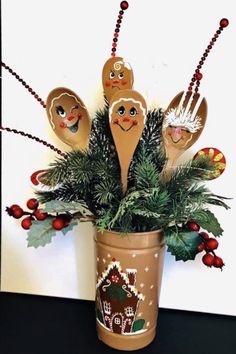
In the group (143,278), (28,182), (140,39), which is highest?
(140,39)

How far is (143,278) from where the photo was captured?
589 mm

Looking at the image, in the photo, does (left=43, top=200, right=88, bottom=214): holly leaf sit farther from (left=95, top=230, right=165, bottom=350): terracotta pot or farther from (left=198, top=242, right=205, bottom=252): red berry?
(left=198, top=242, right=205, bottom=252): red berry

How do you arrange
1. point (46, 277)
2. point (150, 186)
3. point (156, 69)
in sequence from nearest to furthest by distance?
1. point (150, 186)
2. point (156, 69)
3. point (46, 277)

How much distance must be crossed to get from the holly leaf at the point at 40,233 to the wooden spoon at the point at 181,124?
19cm

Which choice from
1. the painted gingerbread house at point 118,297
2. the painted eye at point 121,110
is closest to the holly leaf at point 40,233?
the painted gingerbread house at point 118,297

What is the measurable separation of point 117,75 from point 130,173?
6.0 inches

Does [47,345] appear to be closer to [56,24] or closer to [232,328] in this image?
[232,328]

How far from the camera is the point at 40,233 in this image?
0.60m

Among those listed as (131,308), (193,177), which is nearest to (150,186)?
(193,177)

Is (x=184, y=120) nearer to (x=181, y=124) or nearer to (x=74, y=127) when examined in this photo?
(x=181, y=124)

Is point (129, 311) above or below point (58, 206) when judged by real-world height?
below

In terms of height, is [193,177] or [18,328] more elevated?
[193,177]

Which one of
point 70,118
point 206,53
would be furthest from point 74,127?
point 206,53

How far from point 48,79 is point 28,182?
198 mm
